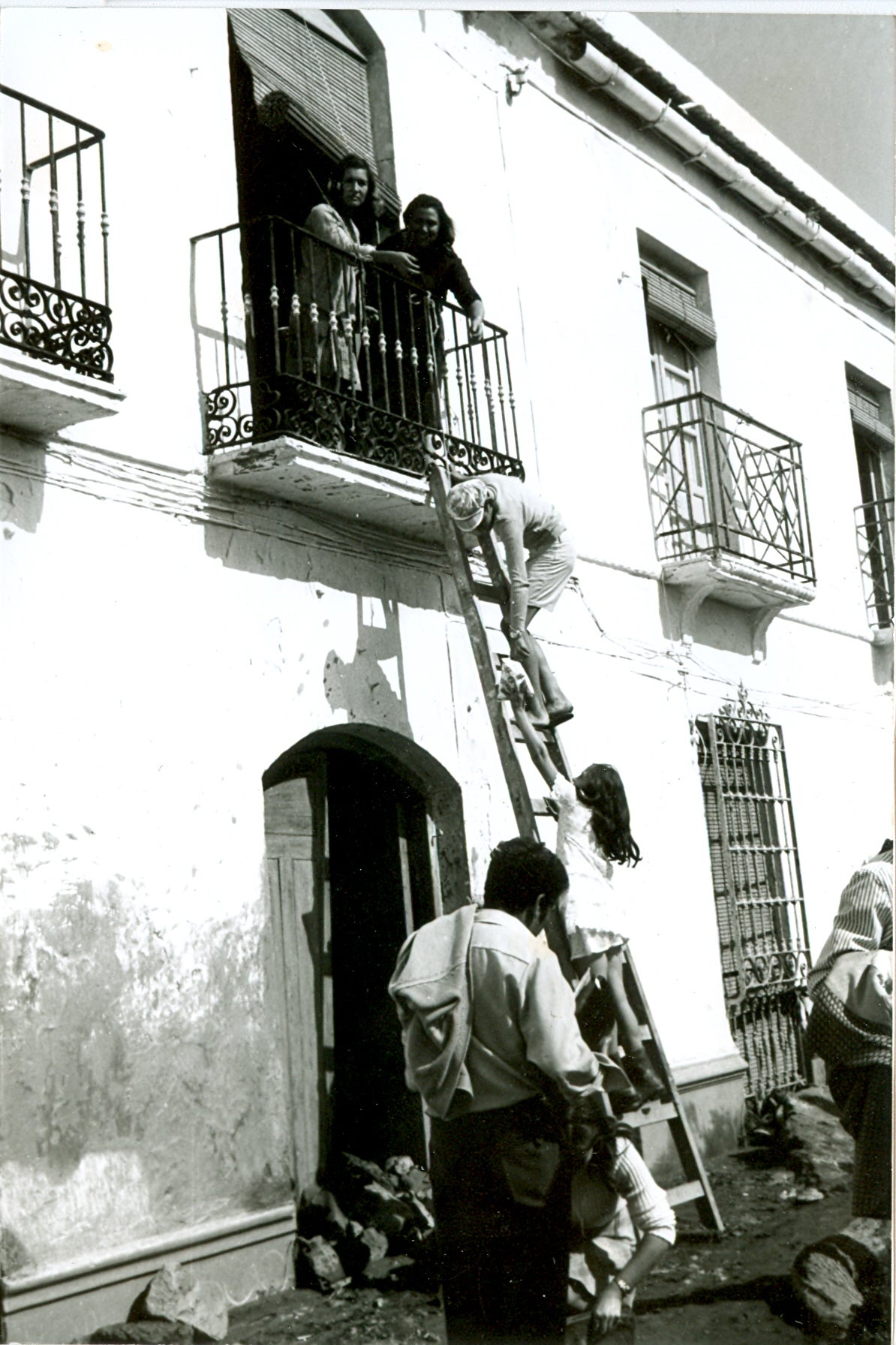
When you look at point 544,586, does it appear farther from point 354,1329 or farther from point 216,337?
point 354,1329

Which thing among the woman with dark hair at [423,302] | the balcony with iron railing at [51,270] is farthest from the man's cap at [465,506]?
the balcony with iron railing at [51,270]

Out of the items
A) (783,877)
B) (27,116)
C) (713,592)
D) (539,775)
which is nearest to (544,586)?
(539,775)

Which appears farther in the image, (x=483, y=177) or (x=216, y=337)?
(x=483, y=177)

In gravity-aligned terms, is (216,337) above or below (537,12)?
below

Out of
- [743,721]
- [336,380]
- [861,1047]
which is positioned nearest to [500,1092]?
[861,1047]

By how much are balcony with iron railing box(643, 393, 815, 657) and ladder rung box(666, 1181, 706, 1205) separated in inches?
86.4

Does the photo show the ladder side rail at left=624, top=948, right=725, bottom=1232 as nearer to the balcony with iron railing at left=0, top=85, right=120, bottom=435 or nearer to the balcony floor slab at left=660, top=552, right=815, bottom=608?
the balcony floor slab at left=660, top=552, right=815, bottom=608

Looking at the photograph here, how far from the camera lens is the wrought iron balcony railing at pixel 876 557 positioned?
19.0 feet

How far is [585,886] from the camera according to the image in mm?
4754

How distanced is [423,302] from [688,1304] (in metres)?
3.34

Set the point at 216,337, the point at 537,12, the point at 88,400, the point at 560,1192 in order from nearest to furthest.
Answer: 1. the point at 560,1192
2. the point at 88,400
3. the point at 216,337
4. the point at 537,12

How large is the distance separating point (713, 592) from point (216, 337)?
7.75 ft

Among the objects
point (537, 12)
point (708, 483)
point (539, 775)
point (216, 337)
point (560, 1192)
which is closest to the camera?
point (560, 1192)

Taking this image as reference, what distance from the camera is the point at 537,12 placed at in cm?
557
